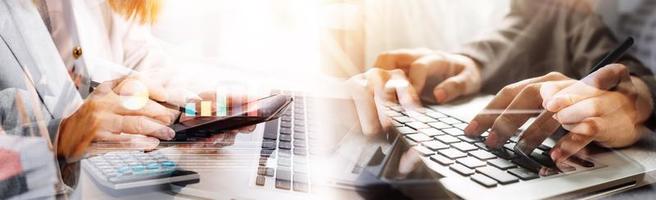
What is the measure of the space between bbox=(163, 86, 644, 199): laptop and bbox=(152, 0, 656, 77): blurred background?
0.17 feet

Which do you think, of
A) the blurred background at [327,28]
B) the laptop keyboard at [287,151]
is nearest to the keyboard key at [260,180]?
the laptop keyboard at [287,151]

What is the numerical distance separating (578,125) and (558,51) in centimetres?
12

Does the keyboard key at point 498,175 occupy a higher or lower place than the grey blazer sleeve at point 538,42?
lower

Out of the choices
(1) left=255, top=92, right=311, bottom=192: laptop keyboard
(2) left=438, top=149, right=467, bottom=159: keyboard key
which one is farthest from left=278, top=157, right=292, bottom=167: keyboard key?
(2) left=438, top=149, right=467, bottom=159: keyboard key

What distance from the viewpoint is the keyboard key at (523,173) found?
27cm

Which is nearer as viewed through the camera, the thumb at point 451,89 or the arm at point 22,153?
the arm at point 22,153

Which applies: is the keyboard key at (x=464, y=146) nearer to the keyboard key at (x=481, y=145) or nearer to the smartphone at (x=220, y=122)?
the keyboard key at (x=481, y=145)

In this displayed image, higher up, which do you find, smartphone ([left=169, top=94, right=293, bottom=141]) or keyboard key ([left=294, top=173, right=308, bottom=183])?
smartphone ([left=169, top=94, right=293, bottom=141])

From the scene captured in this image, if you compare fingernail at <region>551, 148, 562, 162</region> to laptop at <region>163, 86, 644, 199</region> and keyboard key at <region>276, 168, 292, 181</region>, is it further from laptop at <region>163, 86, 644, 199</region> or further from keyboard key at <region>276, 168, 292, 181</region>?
keyboard key at <region>276, 168, 292, 181</region>

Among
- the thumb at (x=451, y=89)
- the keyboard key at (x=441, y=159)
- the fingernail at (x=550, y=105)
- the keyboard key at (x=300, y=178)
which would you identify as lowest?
the keyboard key at (x=300, y=178)

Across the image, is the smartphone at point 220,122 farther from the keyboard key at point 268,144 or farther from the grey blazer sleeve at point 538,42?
the grey blazer sleeve at point 538,42

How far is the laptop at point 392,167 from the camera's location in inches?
10.4

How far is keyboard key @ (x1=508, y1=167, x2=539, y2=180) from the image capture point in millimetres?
273

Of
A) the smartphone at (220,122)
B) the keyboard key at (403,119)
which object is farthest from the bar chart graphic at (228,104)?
the keyboard key at (403,119)
